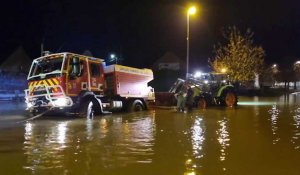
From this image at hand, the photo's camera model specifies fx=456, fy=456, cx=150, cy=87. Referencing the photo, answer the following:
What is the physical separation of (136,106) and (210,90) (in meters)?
6.74

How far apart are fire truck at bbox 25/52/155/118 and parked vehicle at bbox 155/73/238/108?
6365 millimetres

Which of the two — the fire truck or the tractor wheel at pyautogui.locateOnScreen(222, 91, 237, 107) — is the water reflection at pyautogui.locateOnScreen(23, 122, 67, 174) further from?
the tractor wheel at pyautogui.locateOnScreen(222, 91, 237, 107)

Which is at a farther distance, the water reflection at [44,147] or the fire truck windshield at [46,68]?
the fire truck windshield at [46,68]

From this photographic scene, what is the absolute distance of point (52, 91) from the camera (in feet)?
59.8

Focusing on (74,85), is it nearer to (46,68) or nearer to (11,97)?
(46,68)

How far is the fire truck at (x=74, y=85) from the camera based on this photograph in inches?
719

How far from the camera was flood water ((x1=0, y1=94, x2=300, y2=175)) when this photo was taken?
355 inches

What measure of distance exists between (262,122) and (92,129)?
7.09m

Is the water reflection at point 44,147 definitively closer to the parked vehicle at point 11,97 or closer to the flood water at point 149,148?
the flood water at point 149,148

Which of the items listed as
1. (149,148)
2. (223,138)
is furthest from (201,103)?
(149,148)

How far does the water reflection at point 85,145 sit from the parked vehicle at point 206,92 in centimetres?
981

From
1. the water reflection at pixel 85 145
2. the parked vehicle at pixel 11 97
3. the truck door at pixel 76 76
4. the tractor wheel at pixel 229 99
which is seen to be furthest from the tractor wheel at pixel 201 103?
the parked vehicle at pixel 11 97

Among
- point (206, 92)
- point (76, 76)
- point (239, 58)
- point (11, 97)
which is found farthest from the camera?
point (239, 58)

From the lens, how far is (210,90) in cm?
2817
